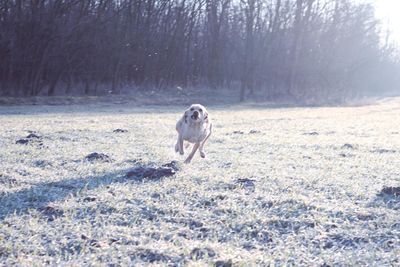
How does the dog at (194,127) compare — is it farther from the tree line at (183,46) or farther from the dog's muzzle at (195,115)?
the tree line at (183,46)

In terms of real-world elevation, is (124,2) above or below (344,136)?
above

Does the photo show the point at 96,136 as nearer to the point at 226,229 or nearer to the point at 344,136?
the point at 344,136

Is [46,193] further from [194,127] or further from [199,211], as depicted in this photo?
[194,127]

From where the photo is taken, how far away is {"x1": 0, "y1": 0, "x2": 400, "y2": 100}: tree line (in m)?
28.9

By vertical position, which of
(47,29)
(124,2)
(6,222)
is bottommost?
(6,222)

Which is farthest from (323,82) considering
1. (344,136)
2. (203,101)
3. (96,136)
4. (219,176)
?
(219,176)

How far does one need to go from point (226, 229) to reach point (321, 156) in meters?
4.66

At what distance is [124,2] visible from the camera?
119 feet

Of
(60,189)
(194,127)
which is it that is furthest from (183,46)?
(60,189)

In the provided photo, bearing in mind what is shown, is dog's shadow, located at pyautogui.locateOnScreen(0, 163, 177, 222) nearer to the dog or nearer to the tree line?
the dog

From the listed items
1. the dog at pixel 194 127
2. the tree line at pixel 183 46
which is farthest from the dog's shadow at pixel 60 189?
the tree line at pixel 183 46

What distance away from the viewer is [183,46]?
40094 millimetres

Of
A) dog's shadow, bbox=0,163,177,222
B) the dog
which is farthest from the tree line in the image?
dog's shadow, bbox=0,163,177,222

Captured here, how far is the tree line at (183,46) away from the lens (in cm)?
2892
